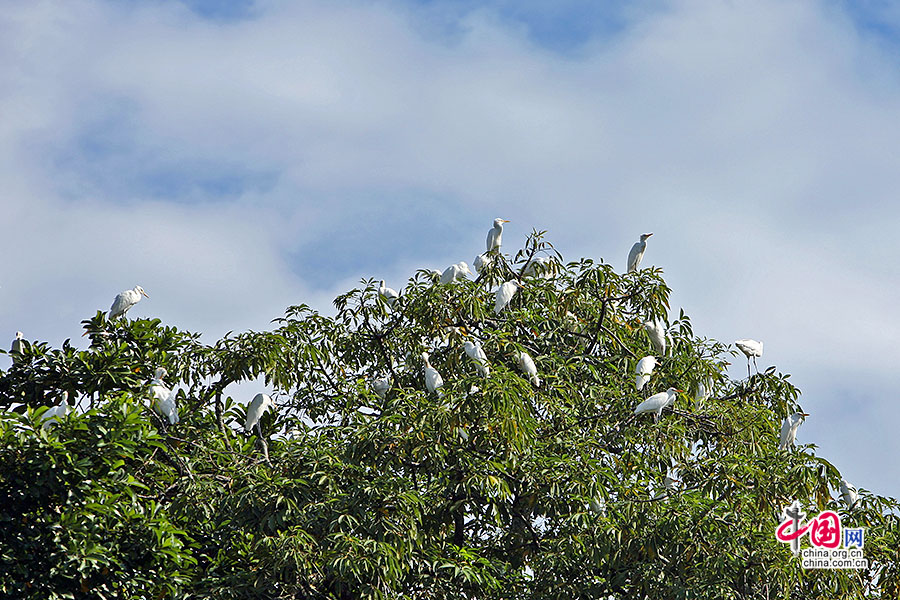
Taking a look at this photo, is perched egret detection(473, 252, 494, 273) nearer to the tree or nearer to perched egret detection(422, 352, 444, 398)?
the tree

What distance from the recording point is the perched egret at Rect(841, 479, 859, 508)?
8.23 m

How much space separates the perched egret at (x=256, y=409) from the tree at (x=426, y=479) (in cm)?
20

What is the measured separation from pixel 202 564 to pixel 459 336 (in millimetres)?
2666

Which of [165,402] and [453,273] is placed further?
[453,273]

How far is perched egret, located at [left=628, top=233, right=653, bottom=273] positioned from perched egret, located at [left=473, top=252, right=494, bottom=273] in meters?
1.48

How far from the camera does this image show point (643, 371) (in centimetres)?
866

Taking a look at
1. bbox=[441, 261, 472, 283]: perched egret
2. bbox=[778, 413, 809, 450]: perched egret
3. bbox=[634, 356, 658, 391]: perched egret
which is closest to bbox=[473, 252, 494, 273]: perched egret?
bbox=[441, 261, 472, 283]: perched egret

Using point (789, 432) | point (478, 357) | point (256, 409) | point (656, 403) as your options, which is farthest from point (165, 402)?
point (789, 432)

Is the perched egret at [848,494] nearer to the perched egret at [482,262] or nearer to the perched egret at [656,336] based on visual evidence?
the perched egret at [656,336]

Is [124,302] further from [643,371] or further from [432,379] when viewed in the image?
[643,371]

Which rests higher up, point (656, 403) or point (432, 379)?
point (432, 379)

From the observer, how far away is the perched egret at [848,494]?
324 inches

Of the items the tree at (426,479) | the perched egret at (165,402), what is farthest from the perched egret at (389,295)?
the perched egret at (165,402)

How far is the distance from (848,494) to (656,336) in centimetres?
197
